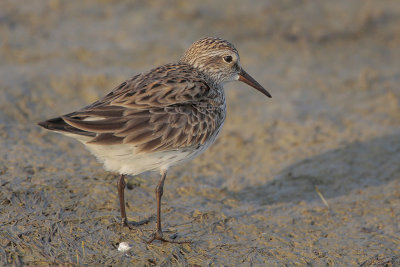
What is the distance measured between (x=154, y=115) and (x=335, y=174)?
134 inches

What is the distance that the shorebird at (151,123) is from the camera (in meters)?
5.73

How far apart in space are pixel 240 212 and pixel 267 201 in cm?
65

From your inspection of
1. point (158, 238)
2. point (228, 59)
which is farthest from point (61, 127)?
point (228, 59)

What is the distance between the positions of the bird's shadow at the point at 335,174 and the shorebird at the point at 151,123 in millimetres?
1680

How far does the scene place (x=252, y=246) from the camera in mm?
6336

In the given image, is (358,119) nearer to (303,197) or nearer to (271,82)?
(271,82)

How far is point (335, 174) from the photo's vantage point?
27.0 feet

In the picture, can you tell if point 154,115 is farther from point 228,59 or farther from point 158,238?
point 228,59

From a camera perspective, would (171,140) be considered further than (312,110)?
No

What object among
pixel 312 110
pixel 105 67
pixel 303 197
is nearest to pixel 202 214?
pixel 303 197

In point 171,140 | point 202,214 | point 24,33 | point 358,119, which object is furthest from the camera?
point 24,33

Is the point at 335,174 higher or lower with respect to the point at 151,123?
lower

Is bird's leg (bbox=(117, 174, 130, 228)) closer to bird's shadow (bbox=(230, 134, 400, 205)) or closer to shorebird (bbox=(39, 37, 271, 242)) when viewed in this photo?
shorebird (bbox=(39, 37, 271, 242))

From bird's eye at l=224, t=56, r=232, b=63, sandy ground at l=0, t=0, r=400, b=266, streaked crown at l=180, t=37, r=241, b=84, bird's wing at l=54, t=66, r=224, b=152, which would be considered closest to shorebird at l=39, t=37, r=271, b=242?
bird's wing at l=54, t=66, r=224, b=152
